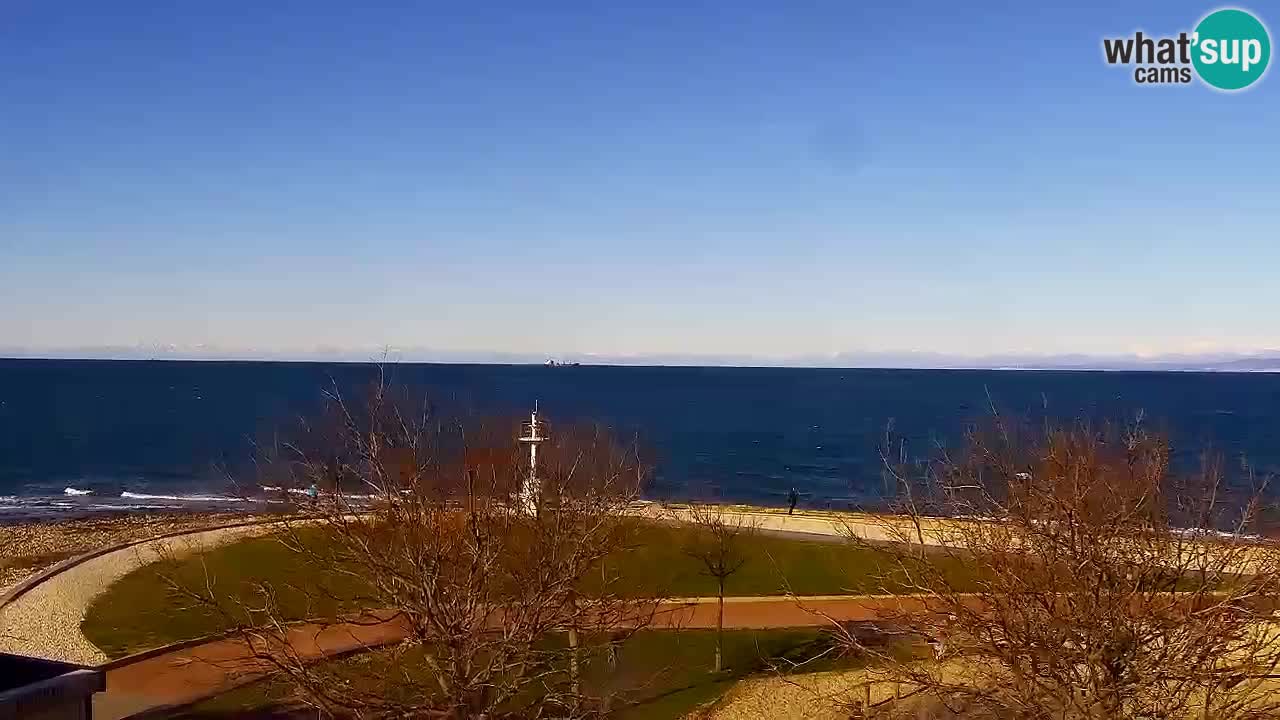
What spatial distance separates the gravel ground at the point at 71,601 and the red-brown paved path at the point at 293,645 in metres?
1.75

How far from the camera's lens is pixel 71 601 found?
2381cm

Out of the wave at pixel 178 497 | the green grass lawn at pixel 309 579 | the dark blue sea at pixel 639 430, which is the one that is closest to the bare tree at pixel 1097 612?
the dark blue sea at pixel 639 430

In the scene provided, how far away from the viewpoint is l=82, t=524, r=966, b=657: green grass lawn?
70.2 ft

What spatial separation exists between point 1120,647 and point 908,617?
5.67 ft

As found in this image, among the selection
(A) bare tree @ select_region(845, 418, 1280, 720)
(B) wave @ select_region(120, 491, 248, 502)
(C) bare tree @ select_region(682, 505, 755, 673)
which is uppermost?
(A) bare tree @ select_region(845, 418, 1280, 720)

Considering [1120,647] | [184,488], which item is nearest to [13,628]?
[1120,647]

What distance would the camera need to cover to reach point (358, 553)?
29.2 ft

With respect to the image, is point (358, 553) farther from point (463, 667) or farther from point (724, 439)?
point (724, 439)

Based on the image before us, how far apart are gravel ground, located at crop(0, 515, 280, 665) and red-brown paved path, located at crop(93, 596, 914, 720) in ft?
5.73

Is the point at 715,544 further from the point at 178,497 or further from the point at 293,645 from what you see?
the point at 178,497

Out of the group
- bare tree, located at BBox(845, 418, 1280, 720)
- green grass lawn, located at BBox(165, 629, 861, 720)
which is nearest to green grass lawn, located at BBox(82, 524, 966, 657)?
green grass lawn, located at BBox(165, 629, 861, 720)

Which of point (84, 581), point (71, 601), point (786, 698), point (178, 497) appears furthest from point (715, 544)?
point (178, 497)

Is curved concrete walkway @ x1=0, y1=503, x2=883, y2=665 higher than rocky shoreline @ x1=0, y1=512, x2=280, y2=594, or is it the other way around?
curved concrete walkway @ x1=0, y1=503, x2=883, y2=665

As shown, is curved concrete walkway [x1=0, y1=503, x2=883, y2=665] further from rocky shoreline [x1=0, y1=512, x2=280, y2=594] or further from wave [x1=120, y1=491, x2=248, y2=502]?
wave [x1=120, y1=491, x2=248, y2=502]
